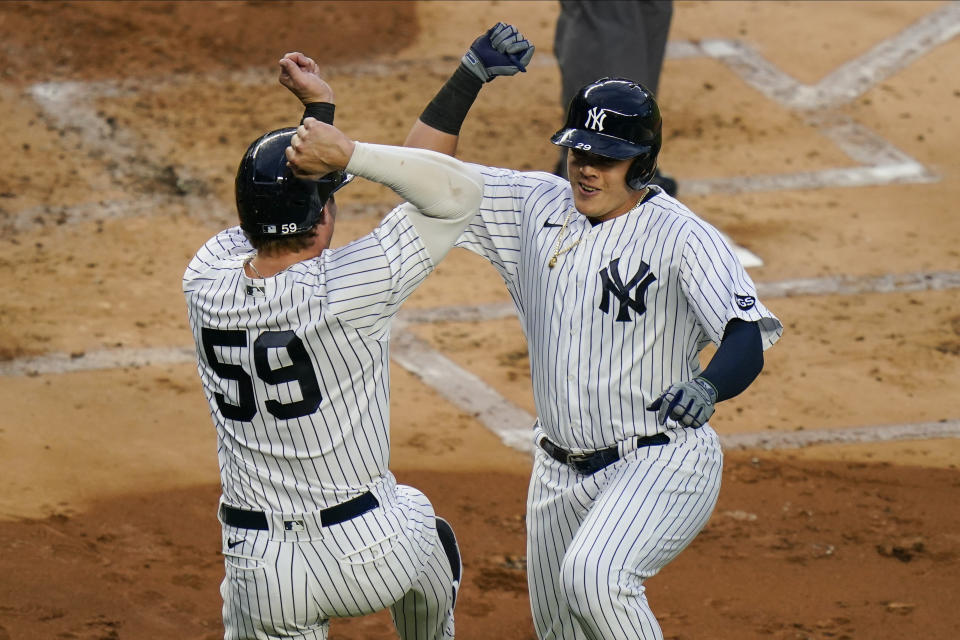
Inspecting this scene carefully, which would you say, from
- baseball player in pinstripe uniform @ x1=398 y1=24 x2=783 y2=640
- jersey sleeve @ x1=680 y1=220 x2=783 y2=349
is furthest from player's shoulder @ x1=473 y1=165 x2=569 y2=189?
jersey sleeve @ x1=680 y1=220 x2=783 y2=349

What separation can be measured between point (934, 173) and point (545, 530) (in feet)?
24.1

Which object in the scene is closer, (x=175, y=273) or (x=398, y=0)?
(x=175, y=273)

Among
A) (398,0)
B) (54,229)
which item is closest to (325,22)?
(398,0)

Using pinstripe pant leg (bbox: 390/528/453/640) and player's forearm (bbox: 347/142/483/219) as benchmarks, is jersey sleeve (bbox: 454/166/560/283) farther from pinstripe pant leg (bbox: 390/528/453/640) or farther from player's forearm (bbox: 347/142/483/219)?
pinstripe pant leg (bbox: 390/528/453/640)

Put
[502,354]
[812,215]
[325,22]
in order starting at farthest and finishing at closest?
[325,22], [812,215], [502,354]

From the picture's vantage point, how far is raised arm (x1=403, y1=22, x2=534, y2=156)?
4.50m

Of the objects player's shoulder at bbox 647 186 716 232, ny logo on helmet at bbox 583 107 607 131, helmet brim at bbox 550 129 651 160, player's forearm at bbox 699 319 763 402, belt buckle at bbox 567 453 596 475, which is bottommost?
belt buckle at bbox 567 453 596 475

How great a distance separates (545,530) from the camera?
15.5 ft

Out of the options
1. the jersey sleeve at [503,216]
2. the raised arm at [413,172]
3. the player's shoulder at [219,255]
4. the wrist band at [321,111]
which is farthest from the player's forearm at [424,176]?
the jersey sleeve at [503,216]

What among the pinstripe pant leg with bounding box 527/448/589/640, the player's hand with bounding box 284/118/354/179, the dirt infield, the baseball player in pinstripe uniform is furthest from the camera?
the dirt infield

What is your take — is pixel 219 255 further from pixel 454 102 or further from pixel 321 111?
pixel 454 102

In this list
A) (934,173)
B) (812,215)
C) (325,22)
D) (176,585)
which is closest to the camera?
(176,585)

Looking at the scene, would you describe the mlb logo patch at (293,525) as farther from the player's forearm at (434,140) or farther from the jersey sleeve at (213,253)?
the player's forearm at (434,140)

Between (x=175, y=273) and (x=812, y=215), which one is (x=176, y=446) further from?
(x=812, y=215)
